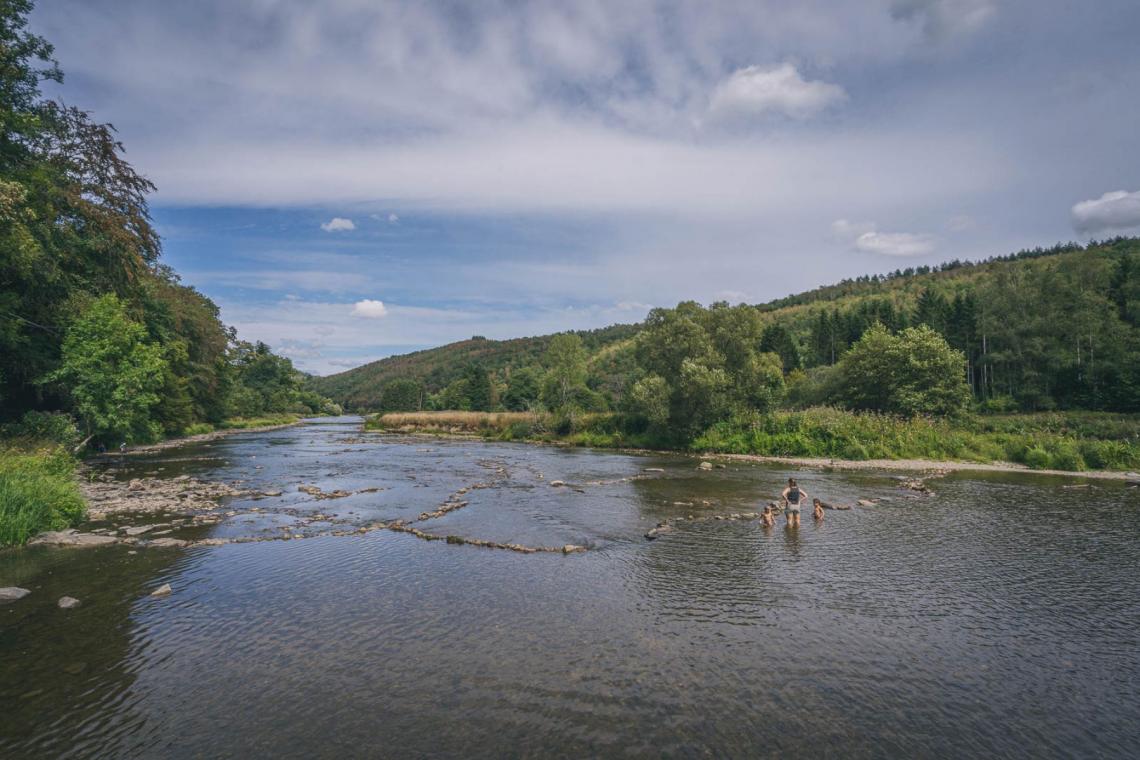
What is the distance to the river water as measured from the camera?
8109mm

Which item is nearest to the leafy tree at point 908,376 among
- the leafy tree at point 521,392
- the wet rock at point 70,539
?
the wet rock at point 70,539

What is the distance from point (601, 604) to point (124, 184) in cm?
4440

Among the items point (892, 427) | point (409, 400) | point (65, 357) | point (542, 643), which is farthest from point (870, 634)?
point (409, 400)

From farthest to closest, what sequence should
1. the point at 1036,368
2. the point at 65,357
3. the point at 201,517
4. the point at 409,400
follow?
1. the point at 409,400
2. the point at 1036,368
3. the point at 65,357
4. the point at 201,517

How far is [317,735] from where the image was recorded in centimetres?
803

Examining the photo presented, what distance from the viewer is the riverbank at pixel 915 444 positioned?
35.6 metres

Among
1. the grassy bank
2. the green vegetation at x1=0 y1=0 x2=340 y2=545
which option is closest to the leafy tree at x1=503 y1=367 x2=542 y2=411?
the green vegetation at x1=0 y1=0 x2=340 y2=545

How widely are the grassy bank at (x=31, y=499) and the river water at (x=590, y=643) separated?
1499 mm

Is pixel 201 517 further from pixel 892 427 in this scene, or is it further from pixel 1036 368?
pixel 1036 368

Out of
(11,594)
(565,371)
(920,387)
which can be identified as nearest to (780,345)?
(565,371)

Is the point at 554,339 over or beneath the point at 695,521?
over

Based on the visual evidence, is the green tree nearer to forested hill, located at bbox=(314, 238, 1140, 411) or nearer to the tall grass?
the tall grass

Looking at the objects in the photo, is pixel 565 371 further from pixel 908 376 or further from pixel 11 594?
pixel 11 594

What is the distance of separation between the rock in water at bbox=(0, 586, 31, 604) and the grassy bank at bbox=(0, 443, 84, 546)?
17.5ft
